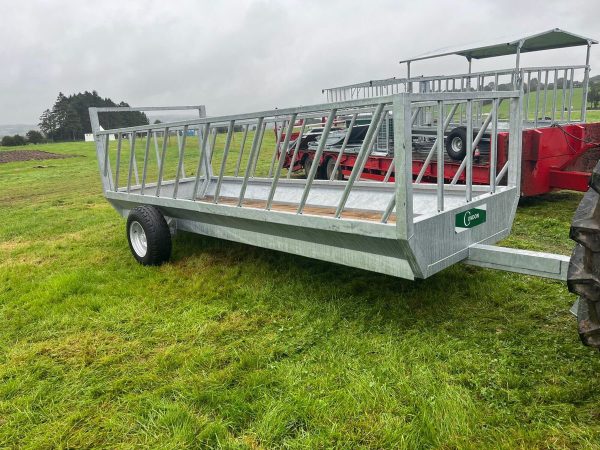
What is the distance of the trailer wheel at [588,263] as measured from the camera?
6.22 ft

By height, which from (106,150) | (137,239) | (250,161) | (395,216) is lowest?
(137,239)

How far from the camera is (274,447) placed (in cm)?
212

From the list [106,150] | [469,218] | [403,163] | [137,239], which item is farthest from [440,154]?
[106,150]

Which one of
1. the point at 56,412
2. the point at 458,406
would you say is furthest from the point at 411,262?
the point at 56,412

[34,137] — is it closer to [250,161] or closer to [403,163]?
[250,161]

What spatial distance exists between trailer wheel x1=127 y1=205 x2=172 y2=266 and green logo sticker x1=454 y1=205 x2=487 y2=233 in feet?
9.31

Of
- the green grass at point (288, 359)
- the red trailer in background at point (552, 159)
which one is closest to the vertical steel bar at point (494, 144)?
the green grass at point (288, 359)

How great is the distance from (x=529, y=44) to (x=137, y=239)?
7375 millimetres

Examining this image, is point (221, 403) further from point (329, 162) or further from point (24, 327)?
point (329, 162)

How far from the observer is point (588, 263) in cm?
193

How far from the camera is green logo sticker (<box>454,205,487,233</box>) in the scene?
9.68ft

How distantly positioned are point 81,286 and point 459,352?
3.35 metres

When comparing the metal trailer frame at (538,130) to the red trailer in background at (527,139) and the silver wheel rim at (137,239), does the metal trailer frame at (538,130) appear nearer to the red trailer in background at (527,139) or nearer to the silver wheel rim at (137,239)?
the red trailer in background at (527,139)

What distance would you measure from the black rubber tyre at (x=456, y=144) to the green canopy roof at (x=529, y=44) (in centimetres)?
171
